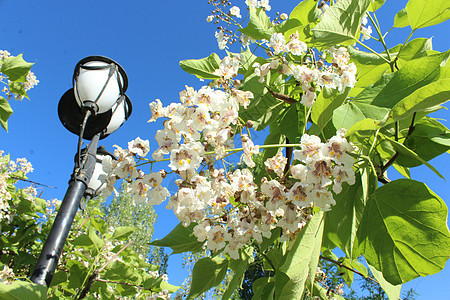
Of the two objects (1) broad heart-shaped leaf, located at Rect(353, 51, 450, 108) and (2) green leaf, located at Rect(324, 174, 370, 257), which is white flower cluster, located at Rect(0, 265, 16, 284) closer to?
(2) green leaf, located at Rect(324, 174, 370, 257)

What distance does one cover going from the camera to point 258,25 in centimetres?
100

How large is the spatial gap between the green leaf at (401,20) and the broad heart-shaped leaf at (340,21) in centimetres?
35

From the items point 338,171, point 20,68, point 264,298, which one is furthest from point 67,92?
point 338,171

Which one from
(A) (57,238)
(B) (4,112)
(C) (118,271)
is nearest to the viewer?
(A) (57,238)

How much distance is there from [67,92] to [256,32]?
1.59 m

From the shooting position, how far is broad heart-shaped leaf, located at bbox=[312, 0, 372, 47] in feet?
2.33

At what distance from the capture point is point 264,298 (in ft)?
2.85

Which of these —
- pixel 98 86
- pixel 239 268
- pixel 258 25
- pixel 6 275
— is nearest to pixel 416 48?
pixel 258 25

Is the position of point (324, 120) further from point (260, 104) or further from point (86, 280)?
point (86, 280)

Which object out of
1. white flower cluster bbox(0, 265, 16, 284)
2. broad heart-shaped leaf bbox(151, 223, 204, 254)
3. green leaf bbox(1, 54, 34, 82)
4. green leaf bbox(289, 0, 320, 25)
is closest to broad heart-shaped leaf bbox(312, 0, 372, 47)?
green leaf bbox(289, 0, 320, 25)

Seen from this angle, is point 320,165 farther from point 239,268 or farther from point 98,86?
point 98,86

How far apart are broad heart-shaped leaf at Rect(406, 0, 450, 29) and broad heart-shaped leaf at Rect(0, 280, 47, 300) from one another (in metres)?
1.25

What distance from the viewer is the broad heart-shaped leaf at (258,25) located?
0.99 meters

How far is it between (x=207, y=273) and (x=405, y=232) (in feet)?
1.83
